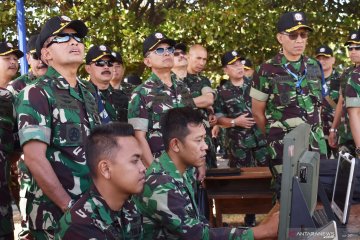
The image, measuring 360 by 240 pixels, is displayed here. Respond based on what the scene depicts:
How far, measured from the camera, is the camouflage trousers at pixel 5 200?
13.9 feet

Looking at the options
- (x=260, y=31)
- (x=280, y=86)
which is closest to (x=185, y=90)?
(x=280, y=86)

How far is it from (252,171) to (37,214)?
9.18ft

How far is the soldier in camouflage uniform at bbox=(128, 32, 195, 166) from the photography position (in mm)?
5008

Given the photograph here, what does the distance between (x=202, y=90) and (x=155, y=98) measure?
158cm

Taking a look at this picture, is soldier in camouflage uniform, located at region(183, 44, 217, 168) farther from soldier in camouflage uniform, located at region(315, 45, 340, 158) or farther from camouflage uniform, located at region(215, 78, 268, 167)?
soldier in camouflage uniform, located at region(315, 45, 340, 158)

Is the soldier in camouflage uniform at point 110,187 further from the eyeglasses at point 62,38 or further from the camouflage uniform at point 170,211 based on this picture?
the eyeglasses at point 62,38

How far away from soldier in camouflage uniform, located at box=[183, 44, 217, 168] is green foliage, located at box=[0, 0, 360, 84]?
164 centimetres

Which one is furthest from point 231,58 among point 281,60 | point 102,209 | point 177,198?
point 102,209

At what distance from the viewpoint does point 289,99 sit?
5176mm

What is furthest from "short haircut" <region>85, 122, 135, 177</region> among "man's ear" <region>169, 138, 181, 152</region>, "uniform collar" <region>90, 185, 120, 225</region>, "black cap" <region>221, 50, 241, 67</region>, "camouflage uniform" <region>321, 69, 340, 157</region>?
"camouflage uniform" <region>321, 69, 340, 157</region>

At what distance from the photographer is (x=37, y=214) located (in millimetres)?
3605

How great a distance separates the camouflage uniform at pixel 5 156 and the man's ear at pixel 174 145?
1.25 meters

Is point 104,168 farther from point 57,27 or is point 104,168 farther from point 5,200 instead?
point 5,200

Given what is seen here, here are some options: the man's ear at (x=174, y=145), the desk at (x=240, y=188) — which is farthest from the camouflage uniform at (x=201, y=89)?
the man's ear at (x=174, y=145)
